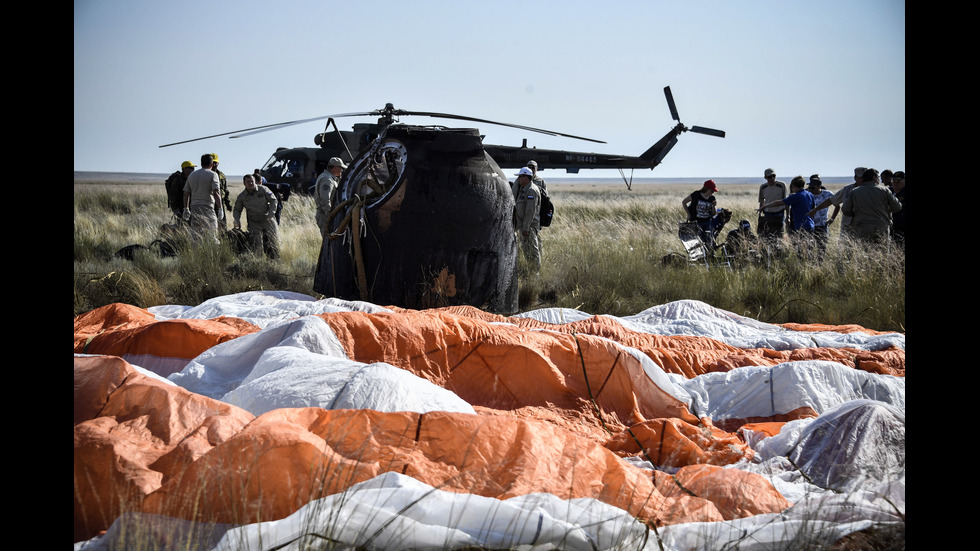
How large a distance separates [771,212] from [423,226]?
6.56m

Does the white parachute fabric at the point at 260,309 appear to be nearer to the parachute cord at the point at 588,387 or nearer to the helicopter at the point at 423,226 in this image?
the helicopter at the point at 423,226

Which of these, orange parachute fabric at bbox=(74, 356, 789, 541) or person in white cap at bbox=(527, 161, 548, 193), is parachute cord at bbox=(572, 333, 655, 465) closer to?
orange parachute fabric at bbox=(74, 356, 789, 541)

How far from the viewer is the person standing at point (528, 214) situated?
9.51 meters

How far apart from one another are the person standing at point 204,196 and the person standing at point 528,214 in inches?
161

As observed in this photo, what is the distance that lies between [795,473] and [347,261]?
4.29 m

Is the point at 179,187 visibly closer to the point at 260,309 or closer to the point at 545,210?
the point at 545,210

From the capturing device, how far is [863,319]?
257 inches

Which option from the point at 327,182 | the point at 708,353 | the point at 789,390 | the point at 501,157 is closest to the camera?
the point at 789,390

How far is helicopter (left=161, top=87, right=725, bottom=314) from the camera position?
5.94m

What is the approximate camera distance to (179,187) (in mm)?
10719

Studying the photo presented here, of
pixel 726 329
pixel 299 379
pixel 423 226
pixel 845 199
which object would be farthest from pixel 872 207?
pixel 299 379

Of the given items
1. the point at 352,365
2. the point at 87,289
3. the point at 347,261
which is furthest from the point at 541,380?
the point at 87,289

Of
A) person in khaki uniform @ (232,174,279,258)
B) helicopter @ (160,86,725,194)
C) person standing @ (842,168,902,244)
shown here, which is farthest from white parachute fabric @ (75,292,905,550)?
helicopter @ (160,86,725,194)
